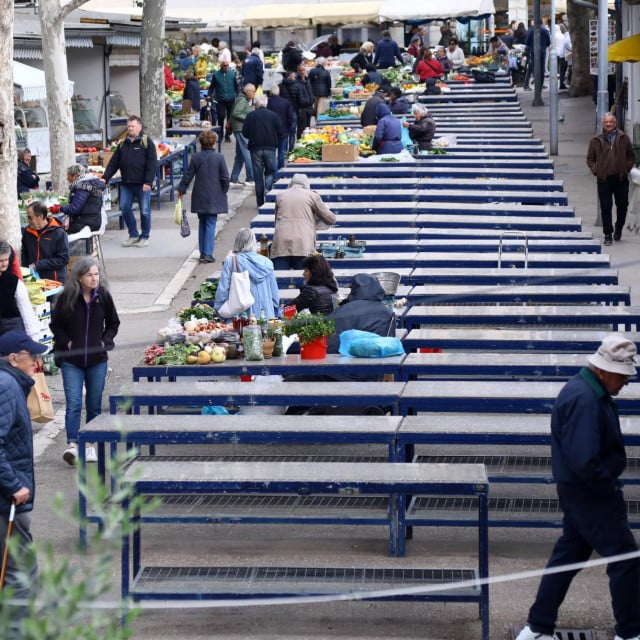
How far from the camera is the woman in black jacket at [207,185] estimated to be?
17.8m

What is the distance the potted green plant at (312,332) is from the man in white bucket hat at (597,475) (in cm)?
351

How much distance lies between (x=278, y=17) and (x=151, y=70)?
18992 millimetres

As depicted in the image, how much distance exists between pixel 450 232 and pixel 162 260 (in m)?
4.93

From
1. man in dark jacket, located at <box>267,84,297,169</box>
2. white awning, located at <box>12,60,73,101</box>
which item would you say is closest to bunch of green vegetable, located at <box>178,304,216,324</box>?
white awning, located at <box>12,60,73,101</box>

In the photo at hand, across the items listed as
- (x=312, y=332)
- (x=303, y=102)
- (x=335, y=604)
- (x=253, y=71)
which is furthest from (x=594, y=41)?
(x=335, y=604)

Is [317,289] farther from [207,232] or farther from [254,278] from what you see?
[207,232]

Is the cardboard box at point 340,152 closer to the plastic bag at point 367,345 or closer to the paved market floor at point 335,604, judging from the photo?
the paved market floor at point 335,604

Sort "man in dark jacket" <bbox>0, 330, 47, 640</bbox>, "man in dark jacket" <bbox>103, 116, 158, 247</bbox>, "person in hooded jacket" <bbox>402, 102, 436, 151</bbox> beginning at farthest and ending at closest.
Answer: "person in hooded jacket" <bbox>402, 102, 436, 151</bbox>
"man in dark jacket" <bbox>103, 116, 158, 247</bbox>
"man in dark jacket" <bbox>0, 330, 47, 640</bbox>

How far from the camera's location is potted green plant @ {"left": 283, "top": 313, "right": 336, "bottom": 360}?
9.91 metres

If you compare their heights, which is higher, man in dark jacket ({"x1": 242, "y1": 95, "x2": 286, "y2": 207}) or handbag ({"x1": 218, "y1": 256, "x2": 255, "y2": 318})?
man in dark jacket ({"x1": 242, "y1": 95, "x2": 286, "y2": 207})

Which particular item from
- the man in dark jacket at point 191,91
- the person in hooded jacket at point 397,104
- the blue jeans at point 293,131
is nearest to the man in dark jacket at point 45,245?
the blue jeans at point 293,131

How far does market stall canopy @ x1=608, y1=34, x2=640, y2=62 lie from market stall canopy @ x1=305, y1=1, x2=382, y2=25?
1986cm

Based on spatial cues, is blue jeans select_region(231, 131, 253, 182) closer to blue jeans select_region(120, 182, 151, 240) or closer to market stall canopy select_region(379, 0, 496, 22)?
blue jeans select_region(120, 182, 151, 240)

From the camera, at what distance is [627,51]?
2256 centimetres
